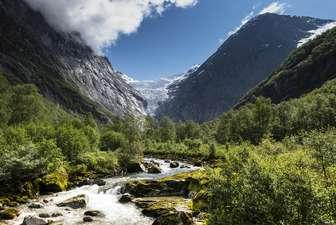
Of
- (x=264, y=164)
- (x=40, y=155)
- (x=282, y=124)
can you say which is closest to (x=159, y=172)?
(x=40, y=155)

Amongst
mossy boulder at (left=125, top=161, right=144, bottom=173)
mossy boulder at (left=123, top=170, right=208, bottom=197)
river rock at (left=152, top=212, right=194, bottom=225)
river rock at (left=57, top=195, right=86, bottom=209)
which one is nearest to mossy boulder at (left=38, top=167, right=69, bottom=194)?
river rock at (left=57, top=195, right=86, bottom=209)

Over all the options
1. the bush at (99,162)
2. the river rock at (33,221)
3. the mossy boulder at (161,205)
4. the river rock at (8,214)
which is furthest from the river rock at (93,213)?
the bush at (99,162)

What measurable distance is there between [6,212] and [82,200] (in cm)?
1011

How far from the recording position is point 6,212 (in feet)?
157

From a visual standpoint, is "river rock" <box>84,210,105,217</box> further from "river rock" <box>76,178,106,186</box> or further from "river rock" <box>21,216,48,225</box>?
"river rock" <box>76,178,106,186</box>

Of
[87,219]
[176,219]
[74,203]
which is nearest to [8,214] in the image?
[74,203]

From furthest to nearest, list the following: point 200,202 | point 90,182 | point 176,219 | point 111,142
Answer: point 111,142 → point 90,182 → point 200,202 → point 176,219

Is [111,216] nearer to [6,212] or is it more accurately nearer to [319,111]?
[6,212]

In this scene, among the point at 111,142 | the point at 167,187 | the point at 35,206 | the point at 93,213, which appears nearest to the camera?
the point at 93,213

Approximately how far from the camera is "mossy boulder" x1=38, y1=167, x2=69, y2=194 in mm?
64500

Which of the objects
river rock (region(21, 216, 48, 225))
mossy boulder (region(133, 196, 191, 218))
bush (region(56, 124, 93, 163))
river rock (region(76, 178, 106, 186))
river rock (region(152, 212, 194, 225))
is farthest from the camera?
bush (region(56, 124, 93, 163))

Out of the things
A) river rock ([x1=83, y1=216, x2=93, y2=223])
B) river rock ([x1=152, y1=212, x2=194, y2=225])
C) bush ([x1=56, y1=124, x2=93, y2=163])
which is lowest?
river rock ([x1=83, y1=216, x2=93, y2=223])

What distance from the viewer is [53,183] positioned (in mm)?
65750

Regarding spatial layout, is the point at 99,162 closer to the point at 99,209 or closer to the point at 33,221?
the point at 99,209
